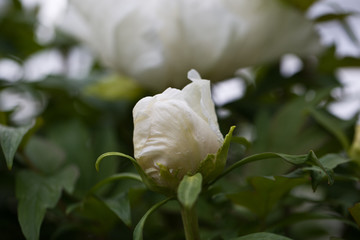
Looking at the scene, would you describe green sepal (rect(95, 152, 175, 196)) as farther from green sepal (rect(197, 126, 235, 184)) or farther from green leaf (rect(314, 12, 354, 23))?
green leaf (rect(314, 12, 354, 23))

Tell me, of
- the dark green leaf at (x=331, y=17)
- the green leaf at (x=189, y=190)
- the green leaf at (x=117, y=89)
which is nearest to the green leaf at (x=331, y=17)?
the dark green leaf at (x=331, y=17)

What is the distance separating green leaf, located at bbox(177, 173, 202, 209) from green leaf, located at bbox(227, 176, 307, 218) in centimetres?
7

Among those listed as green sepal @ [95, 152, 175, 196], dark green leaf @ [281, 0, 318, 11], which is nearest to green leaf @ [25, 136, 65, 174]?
green sepal @ [95, 152, 175, 196]

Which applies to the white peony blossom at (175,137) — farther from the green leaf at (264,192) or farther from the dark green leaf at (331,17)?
the dark green leaf at (331,17)

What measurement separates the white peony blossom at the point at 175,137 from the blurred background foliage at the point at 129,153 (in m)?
0.04

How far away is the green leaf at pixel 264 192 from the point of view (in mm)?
245

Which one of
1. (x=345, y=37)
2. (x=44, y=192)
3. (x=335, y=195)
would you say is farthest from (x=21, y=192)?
(x=345, y=37)

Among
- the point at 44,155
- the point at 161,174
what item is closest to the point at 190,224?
the point at 161,174

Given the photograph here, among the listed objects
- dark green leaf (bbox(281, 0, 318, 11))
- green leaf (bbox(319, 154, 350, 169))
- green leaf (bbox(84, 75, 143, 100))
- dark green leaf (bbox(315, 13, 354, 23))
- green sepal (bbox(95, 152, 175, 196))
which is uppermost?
dark green leaf (bbox(281, 0, 318, 11))

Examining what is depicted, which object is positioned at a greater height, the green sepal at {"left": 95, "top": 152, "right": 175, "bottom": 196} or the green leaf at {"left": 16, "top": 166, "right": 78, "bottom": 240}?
the green sepal at {"left": 95, "top": 152, "right": 175, "bottom": 196}

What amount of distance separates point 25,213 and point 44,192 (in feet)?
0.08

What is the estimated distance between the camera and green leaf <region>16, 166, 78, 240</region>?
24cm

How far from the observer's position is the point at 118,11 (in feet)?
1.23

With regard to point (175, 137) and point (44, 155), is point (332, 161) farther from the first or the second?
point (44, 155)
